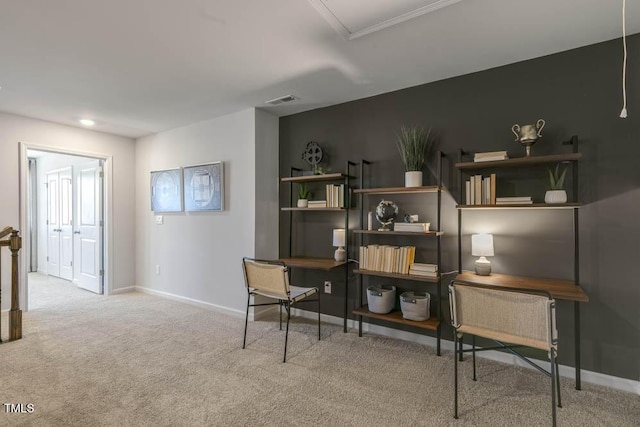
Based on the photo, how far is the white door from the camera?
4.69 m

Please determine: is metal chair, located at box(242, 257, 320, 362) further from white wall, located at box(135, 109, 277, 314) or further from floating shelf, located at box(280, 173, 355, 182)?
floating shelf, located at box(280, 173, 355, 182)

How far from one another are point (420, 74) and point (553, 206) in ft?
4.87

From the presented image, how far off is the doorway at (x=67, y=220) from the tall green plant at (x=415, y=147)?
4306 millimetres

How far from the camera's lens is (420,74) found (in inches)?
109

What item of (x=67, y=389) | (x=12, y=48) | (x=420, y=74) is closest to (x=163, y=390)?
(x=67, y=389)

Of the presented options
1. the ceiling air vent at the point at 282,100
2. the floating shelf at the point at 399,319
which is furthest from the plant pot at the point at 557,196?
the ceiling air vent at the point at 282,100

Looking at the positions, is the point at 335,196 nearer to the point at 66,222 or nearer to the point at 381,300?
the point at 381,300

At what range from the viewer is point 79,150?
4.31 metres

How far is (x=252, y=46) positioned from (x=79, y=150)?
344 cm

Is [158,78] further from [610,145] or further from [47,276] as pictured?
[47,276]

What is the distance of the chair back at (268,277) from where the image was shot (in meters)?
2.59

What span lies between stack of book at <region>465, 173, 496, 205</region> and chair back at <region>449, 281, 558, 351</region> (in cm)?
88

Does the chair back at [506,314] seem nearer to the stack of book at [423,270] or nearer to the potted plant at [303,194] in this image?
the stack of book at [423,270]

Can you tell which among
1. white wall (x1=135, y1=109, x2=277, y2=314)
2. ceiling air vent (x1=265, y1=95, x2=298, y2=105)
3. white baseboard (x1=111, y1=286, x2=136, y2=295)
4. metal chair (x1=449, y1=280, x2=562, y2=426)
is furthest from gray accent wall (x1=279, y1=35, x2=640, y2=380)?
white baseboard (x1=111, y1=286, x2=136, y2=295)
